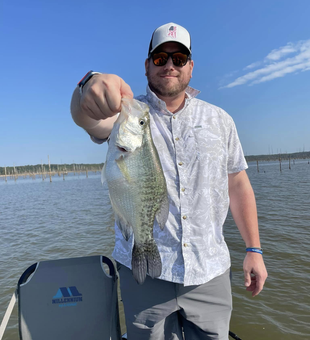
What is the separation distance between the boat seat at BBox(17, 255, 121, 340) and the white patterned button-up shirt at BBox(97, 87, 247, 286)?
1.76ft

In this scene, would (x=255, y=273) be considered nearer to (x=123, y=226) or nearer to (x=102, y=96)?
(x=123, y=226)

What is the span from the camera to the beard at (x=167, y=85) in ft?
7.16

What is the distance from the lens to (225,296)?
2.19 metres

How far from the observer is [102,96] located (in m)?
1.51

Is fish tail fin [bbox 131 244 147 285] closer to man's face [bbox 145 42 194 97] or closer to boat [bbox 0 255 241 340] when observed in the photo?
boat [bbox 0 255 241 340]

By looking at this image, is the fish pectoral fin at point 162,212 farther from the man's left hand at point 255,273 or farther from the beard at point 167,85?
the man's left hand at point 255,273

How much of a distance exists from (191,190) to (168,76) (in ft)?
3.44

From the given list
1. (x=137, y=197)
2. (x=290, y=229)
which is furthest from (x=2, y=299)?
(x=290, y=229)

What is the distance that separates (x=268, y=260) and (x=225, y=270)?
668 cm

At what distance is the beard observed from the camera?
2.18 metres

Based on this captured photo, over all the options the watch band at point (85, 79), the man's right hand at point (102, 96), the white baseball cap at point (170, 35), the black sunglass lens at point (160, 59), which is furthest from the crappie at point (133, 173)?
the white baseball cap at point (170, 35)

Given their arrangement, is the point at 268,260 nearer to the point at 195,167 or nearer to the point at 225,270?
the point at 225,270

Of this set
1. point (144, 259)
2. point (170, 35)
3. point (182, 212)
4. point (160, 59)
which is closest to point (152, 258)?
point (144, 259)

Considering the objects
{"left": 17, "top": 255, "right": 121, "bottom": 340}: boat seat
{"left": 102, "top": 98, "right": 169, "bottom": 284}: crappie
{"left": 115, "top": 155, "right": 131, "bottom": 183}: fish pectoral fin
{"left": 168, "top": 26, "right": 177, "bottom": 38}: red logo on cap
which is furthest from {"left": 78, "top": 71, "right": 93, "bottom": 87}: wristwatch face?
{"left": 17, "top": 255, "right": 121, "bottom": 340}: boat seat
